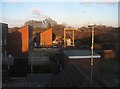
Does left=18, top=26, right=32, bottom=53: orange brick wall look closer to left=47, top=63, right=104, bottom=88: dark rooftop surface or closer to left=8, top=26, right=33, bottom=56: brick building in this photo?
left=8, top=26, right=33, bottom=56: brick building

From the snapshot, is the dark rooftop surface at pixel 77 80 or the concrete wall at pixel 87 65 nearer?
the dark rooftop surface at pixel 77 80

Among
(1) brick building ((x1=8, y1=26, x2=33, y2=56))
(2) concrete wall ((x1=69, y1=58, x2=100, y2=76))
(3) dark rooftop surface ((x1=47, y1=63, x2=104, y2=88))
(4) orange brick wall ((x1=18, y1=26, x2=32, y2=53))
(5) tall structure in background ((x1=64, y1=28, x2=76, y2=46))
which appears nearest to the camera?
(3) dark rooftop surface ((x1=47, y1=63, x2=104, y2=88))

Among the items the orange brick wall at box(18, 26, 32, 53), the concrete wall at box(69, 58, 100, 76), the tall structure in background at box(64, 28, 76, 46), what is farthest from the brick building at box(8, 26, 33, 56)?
the concrete wall at box(69, 58, 100, 76)

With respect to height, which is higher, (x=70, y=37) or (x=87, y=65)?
(x=70, y=37)

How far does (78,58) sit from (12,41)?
1296mm

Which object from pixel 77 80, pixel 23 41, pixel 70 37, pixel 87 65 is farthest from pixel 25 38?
pixel 77 80

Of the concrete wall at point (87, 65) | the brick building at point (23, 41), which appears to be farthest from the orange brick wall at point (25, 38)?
the concrete wall at point (87, 65)

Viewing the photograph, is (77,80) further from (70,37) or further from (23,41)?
(23,41)

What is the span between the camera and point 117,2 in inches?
38.2

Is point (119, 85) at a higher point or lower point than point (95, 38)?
lower

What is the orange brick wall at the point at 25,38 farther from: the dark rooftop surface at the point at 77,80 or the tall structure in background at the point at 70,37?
the dark rooftop surface at the point at 77,80

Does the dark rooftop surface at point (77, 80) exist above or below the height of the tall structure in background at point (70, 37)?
below

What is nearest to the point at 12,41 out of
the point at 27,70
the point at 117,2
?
the point at 27,70

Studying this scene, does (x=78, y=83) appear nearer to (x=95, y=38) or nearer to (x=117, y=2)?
(x=95, y=38)
